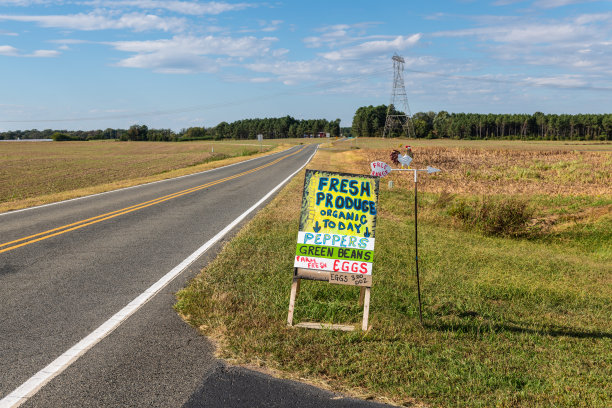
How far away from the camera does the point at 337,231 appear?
5.46 meters

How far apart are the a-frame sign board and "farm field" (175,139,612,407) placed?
579mm

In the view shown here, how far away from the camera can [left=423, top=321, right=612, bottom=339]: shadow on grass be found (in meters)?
5.26

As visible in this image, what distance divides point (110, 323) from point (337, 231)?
281 cm

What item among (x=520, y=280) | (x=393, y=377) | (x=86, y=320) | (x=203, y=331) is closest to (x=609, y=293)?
(x=520, y=280)

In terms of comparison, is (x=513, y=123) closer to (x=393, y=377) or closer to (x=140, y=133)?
(x=140, y=133)

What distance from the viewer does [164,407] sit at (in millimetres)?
3598

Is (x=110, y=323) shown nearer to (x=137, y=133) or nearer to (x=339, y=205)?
(x=339, y=205)

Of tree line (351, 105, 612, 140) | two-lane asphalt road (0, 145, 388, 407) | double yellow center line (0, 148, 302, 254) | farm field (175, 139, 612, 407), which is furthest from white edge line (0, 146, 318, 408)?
tree line (351, 105, 612, 140)

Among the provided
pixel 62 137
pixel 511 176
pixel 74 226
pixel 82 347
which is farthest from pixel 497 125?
pixel 82 347

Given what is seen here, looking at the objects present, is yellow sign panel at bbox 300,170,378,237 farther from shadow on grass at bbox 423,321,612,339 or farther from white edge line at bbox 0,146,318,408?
white edge line at bbox 0,146,318,408

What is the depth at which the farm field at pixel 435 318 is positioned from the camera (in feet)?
13.2

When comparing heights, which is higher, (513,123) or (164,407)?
(513,123)

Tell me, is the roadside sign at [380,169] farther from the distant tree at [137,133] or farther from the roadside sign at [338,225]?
the distant tree at [137,133]

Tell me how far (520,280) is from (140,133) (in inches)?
6109
